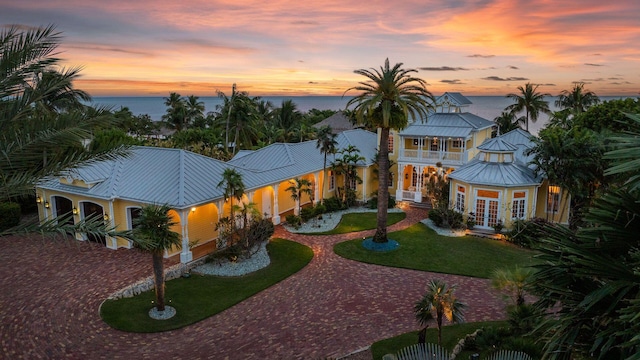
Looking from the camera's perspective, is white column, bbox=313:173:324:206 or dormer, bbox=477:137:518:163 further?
white column, bbox=313:173:324:206

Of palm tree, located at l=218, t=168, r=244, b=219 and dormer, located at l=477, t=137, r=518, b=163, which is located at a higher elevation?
dormer, located at l=477, t=137, r=518, b=163

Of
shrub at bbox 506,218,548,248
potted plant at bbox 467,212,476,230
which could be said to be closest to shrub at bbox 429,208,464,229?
potted plant at bbox 467,212,476,230

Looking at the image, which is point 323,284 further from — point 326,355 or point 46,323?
point 46,323

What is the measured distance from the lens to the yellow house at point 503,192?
25.4 meters

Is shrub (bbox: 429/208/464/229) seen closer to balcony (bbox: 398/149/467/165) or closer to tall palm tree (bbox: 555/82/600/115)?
balcony (bbox: 398/149/467/165)

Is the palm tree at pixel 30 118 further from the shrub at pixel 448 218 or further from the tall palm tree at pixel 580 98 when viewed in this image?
the tall palm tree at pixel 580 98

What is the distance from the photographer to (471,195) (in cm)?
2630

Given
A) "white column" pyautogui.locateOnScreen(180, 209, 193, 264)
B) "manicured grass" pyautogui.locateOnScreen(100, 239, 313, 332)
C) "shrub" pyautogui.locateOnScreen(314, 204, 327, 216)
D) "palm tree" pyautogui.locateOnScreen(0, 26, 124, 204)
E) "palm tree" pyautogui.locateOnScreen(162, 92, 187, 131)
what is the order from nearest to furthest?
"palm tree" pyautogui.locateOnScreen(0, 26, 124, 204)
"manicured grass" pyautogui.locateOnScreen(100, 239, 313, 332)
"white column" pyautogui.locateOnScreen(180, 209, 193, 264)
"shrub" pyautogui.locateOnScreen(314, 204, 327, 216)
"palm tree" pyautogui.locateOnScreen(162, 92, 187, 131)

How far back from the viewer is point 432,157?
3200cm

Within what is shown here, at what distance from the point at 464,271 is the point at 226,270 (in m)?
11.1

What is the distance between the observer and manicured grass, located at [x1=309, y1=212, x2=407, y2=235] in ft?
85.6

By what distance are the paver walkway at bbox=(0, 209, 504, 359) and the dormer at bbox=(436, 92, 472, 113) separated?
1846cm

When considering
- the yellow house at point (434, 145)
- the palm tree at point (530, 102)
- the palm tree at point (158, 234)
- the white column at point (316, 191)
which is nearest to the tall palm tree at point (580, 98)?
the palm tree at point (530, 102)

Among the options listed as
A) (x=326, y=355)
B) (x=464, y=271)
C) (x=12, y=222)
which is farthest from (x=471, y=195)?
(x=12, y=222)
